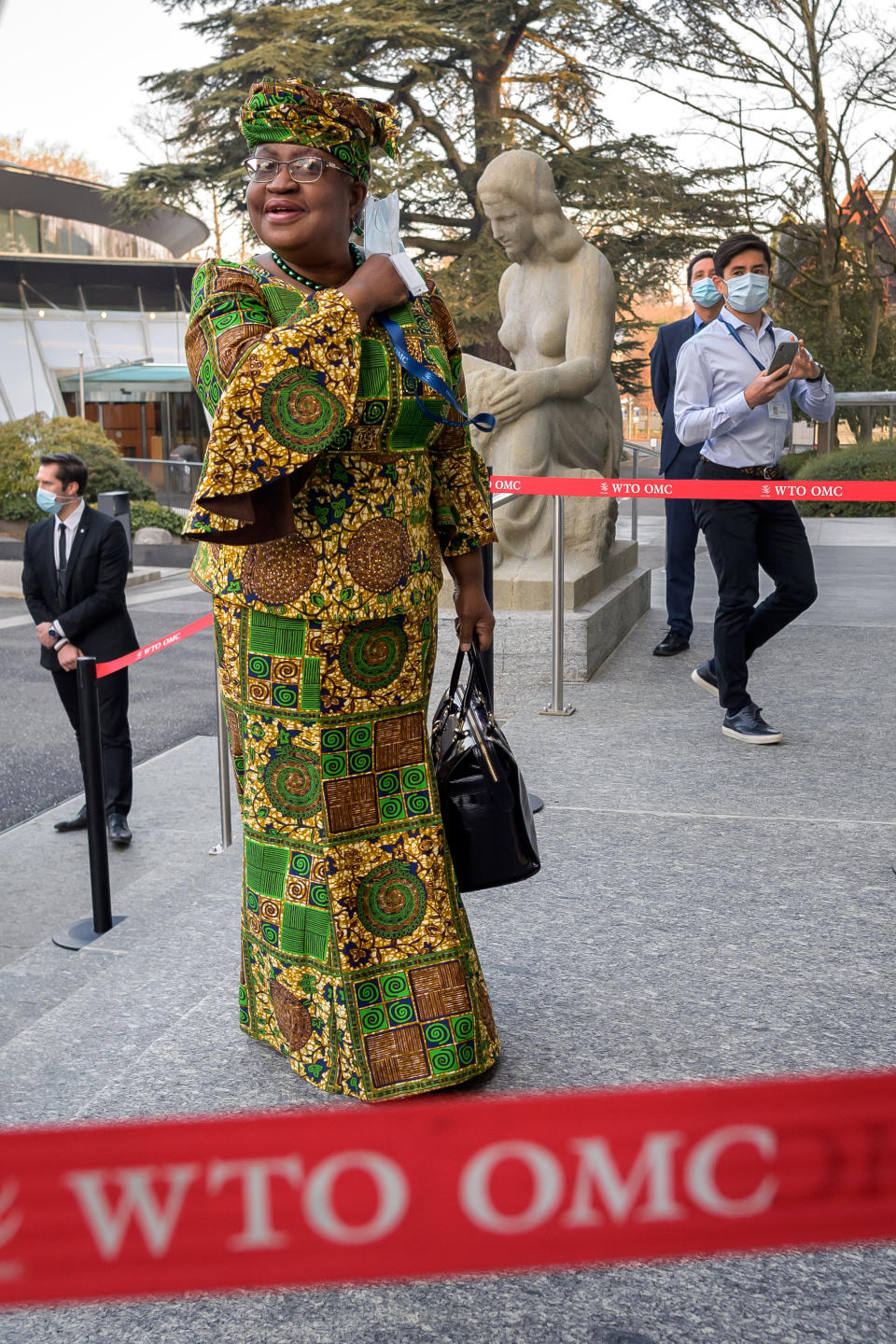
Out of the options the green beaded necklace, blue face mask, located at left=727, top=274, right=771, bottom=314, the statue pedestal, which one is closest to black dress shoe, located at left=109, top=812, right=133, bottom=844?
the statue pedestal

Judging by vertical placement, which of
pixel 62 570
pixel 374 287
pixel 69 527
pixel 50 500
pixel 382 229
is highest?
pixel 382 229

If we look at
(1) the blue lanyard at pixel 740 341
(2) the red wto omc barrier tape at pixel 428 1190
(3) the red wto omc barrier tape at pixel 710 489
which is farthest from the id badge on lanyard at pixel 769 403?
(2) the red wto omc barrier tape at pixel 428 1190

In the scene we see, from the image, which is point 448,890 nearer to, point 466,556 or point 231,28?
point 466,556

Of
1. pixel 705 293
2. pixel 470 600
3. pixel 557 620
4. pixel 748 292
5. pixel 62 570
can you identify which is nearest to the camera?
pixel 470 600

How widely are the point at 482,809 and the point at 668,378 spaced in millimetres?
5609

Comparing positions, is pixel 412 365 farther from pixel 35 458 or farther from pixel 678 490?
pixel 35 458

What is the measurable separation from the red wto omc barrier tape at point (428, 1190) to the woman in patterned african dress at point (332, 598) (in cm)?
150

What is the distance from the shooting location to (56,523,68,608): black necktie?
6491mm

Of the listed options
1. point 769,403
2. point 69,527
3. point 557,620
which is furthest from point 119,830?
point 769,403

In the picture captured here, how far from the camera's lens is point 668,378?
310 inches

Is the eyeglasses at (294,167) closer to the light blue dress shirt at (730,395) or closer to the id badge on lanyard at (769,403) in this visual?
the light blue dress shirt at (730,395)

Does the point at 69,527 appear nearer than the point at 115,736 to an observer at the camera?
No

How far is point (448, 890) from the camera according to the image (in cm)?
270

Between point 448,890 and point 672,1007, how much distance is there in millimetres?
711
